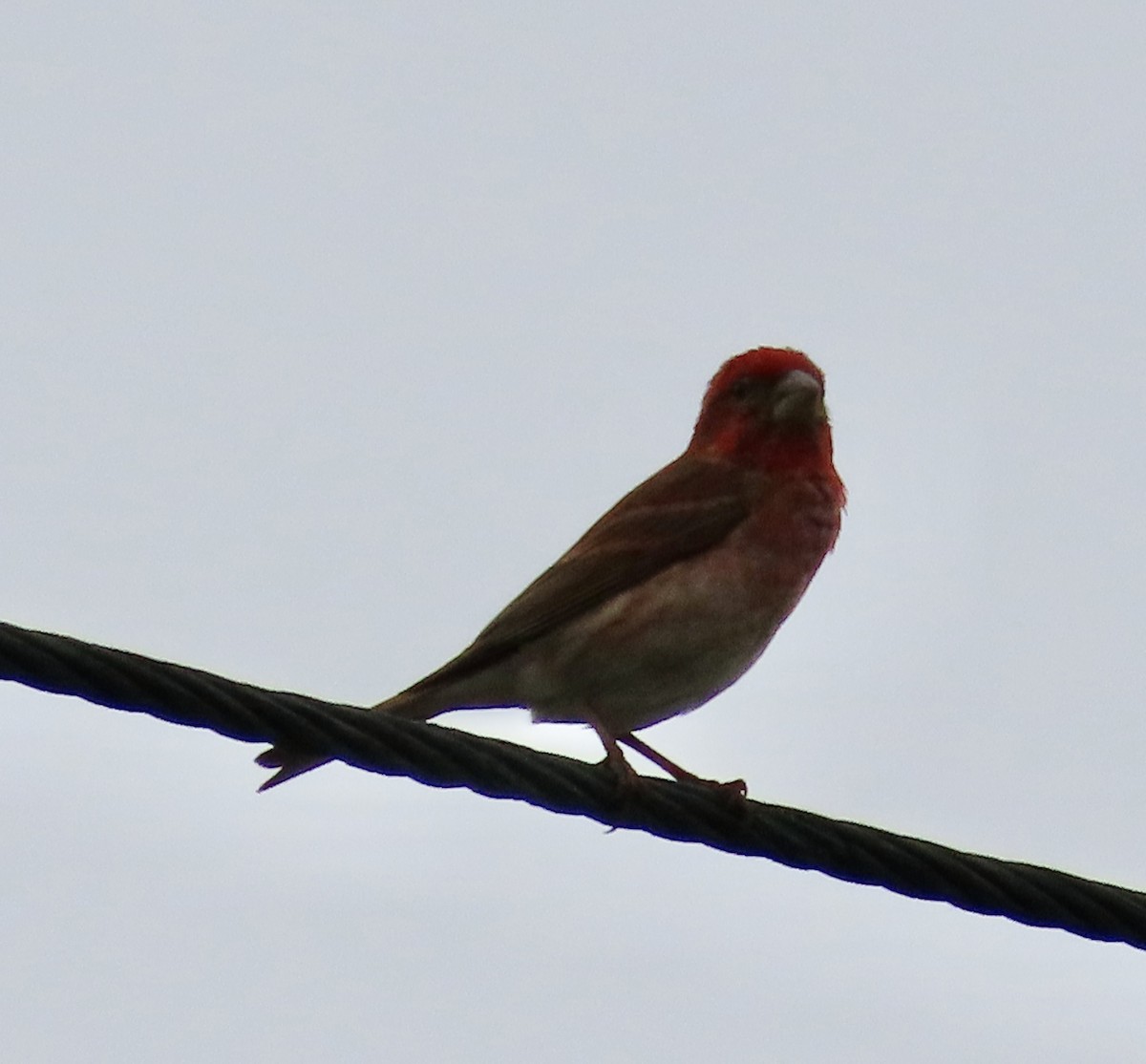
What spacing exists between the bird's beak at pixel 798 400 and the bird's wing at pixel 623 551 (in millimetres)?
300

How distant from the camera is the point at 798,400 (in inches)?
342

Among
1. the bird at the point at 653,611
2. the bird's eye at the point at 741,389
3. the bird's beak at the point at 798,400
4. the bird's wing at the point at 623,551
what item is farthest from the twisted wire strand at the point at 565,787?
the bird's eye at the point at 741,389

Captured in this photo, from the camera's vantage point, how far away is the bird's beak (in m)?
8.68

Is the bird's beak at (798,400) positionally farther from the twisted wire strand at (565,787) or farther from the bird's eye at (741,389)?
the twisted wire strand at (565,787)

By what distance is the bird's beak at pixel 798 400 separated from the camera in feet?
28.5

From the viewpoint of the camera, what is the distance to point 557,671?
7.89 meters

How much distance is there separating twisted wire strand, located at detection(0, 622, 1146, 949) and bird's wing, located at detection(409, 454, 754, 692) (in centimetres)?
143

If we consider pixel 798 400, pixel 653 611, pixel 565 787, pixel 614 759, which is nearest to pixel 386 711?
pixel 614 759

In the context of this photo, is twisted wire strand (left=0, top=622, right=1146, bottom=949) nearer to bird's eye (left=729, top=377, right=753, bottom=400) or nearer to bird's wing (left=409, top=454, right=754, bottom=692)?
bird's wing (left=409, top=454, right=754, bottom=692)

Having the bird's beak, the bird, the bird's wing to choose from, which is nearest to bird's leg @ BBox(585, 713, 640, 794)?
the bird

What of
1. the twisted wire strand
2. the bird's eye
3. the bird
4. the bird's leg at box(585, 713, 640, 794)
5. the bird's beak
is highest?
the bird's eye

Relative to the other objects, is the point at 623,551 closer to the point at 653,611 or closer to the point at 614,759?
the point at 653,611

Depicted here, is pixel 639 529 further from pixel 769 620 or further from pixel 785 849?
pixel 785 849

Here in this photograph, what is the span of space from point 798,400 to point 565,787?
328 centimetres
